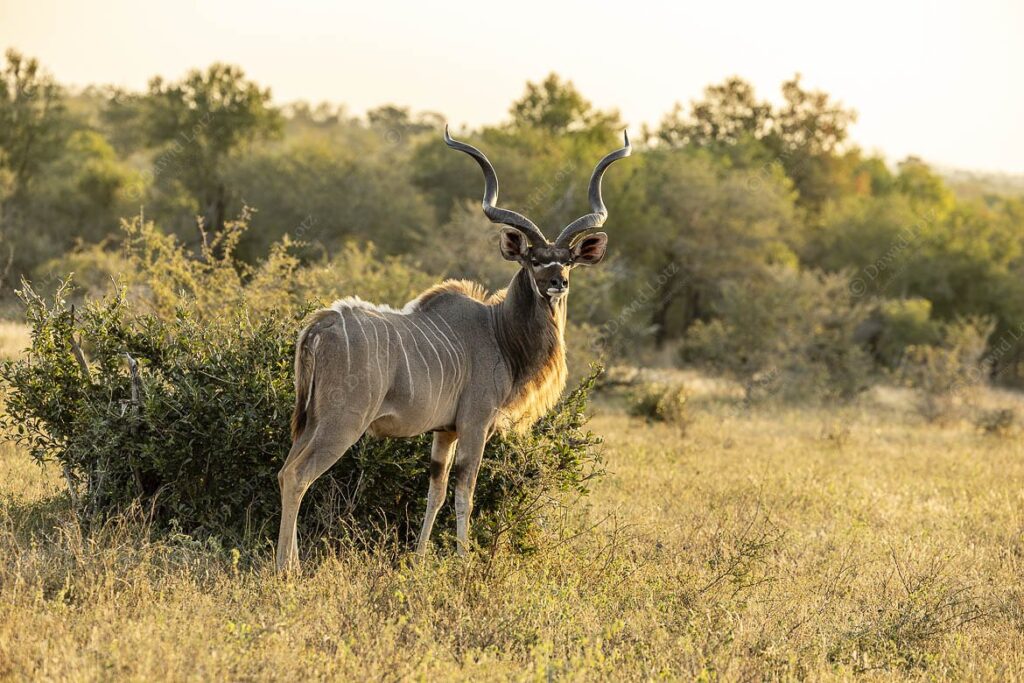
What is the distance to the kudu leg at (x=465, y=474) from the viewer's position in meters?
5.87

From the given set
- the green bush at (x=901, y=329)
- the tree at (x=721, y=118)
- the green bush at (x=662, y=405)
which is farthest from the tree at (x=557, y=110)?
the green bush at (x=662, y=405)

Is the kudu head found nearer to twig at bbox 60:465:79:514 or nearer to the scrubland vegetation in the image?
the scrubland vegetation

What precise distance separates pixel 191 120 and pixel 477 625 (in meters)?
28.4

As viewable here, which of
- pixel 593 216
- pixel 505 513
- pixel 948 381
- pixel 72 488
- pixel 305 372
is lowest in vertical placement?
pixel 948 381

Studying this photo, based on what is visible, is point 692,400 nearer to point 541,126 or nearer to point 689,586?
point 689,586

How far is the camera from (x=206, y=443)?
6.04 m

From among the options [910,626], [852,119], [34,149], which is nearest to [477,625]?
[910,626]

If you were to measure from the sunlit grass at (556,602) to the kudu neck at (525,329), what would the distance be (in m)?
1.09

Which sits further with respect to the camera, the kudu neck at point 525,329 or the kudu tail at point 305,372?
the kudu neck at point 525,329

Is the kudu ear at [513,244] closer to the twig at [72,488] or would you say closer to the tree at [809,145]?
the twig at [72,488]


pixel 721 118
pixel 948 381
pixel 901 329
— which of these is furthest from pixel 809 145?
pixel 948 381

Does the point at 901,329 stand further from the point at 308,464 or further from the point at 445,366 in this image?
the point at 308,464

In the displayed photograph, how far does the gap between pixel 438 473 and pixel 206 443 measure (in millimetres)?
1346

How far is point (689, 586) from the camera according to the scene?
19.5ft
